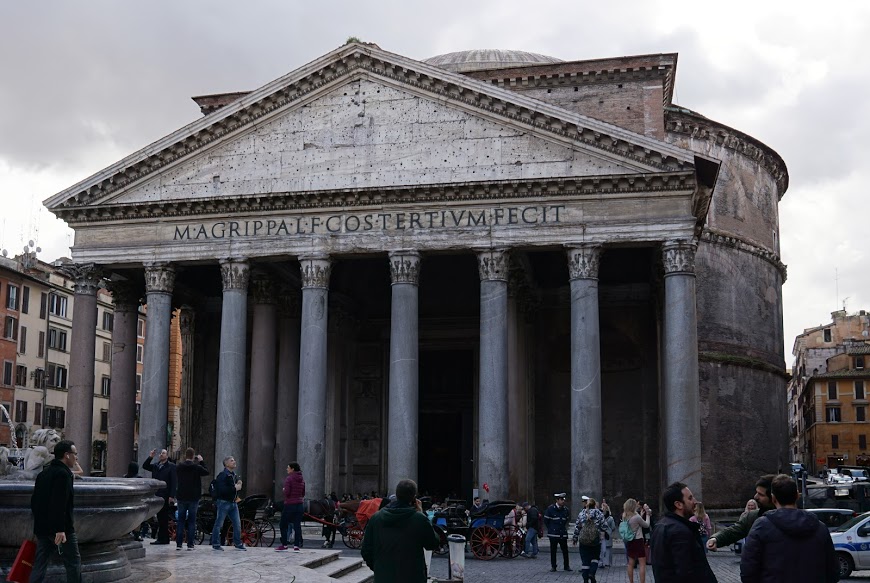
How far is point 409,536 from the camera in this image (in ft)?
22.1

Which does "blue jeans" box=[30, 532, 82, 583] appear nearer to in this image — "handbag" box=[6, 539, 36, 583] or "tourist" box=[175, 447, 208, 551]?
"handbag" box=[6, 539, 36, 583]

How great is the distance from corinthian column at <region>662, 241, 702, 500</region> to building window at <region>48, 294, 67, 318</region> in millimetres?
32355

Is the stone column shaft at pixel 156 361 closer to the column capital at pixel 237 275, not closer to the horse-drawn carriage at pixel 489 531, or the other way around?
the column capital at pixel 237 275

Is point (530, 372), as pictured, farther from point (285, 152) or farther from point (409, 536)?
point (409, 536)

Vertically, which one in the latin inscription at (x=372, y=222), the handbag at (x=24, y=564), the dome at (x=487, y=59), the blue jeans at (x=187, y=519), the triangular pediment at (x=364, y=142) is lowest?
the blue jeans at (x=187, y=519)

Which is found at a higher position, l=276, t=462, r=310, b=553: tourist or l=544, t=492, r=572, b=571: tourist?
l=276, t=462, r=310, b=553: tourist

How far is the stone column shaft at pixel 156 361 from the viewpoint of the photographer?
2362 centimetres

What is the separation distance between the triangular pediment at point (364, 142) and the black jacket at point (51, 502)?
15763 millimetres

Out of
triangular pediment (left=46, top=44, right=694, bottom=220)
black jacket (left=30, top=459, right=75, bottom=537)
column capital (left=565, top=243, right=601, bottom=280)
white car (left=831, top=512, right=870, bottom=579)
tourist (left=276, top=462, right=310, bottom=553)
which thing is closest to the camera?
black jacket (left=30, top=459, right=75, bottom=537)

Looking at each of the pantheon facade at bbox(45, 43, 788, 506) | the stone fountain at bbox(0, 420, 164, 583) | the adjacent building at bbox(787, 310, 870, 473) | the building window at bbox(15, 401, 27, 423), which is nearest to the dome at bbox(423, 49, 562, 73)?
the pantheon facade at bbox(45, 43, 788, 506)

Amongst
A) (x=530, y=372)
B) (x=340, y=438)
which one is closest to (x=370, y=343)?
(x=340, y=438)

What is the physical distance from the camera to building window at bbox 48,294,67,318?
44844mm

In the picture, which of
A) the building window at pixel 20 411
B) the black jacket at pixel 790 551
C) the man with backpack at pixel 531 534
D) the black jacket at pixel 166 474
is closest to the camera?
the black jacket at pixel 790 551

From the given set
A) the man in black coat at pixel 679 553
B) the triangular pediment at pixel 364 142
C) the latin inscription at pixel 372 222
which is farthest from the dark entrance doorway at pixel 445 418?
the man in black coat at pixel 679 553
